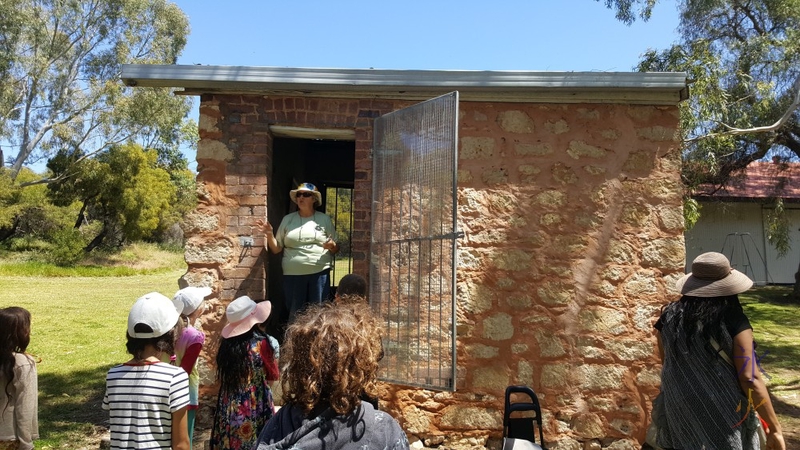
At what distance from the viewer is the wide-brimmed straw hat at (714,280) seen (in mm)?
2961

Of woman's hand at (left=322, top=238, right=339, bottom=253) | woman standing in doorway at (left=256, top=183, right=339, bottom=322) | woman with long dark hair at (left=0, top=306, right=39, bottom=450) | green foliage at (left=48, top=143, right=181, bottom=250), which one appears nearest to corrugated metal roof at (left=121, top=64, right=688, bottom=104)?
woman standing in doorway at (left=256, top=183, right=339, bottom=322)

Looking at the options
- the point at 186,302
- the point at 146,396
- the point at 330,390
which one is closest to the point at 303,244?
the point at 186,302

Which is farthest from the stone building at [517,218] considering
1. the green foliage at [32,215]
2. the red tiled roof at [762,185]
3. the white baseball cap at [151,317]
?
the green foliage at [32,215]

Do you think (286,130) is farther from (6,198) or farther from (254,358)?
(6,198)

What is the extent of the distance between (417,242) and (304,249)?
1.16m

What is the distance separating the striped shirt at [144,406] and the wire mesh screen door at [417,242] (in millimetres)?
1850

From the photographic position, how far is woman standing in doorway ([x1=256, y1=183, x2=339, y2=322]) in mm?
5277

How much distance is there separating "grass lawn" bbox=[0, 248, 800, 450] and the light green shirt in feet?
7.38

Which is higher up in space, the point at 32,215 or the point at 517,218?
the point at 32,215

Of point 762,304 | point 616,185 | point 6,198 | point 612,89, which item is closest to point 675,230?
point 616,185

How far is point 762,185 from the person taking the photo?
19000 millimetres

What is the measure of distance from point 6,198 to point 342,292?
24.9 meters

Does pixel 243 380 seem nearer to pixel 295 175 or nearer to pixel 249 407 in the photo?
pixel 249 407

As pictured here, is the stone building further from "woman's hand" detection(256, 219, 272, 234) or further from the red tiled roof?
the red tiled roof
